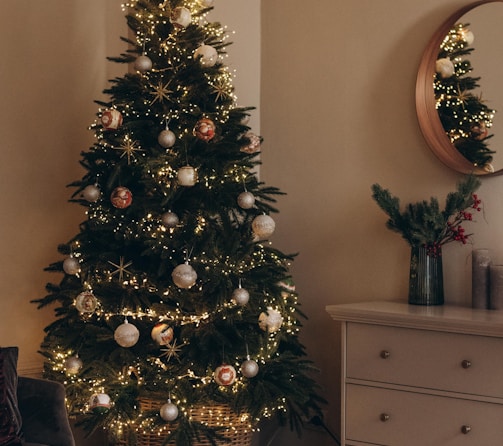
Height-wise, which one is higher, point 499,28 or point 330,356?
point 499,28

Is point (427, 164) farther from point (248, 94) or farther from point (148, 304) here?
point (148, 304)

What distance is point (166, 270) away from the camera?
10.4 feet

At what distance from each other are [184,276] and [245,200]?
0.40m

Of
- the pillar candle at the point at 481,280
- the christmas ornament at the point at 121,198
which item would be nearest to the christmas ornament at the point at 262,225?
the christmas ornament at the point at 121,198

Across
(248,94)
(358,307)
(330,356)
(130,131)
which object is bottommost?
(330,356)

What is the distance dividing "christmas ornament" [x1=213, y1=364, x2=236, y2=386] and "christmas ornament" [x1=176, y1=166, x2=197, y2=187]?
0.69 metres

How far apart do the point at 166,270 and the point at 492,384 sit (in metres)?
1.26

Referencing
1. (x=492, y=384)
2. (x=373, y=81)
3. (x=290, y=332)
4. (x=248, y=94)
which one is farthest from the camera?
(x=248, y=94)

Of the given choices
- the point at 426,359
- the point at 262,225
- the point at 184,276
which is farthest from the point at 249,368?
the point at 426,359

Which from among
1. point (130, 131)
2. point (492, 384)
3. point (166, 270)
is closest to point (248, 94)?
point (130, 131)

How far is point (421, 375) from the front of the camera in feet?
9.93

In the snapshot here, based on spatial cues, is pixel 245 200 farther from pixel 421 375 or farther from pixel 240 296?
pixel 421 375

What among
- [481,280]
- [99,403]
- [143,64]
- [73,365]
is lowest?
[99,403]

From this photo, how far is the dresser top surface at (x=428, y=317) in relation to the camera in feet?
9.36
